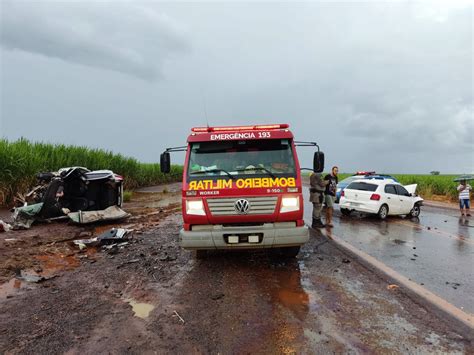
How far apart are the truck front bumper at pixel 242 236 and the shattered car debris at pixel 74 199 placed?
19.0 feet

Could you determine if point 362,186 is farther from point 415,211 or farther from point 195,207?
point 195,207

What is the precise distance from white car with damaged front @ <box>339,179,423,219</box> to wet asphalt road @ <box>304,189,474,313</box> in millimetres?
491

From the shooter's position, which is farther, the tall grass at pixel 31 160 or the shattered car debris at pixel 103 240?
the tall grass at pixel 31 160

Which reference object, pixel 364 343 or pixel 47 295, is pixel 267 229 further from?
pixel 47 295

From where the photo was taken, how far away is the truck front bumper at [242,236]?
17.3 feet

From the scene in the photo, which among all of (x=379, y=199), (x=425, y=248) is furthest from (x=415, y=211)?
(x=425, y=248)

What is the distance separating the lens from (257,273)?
17.9ft

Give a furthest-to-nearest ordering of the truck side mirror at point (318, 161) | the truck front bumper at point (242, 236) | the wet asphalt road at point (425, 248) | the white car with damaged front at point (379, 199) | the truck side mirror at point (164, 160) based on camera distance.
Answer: the white car with damaged front at point (379, 199)
the truck side mirror at point (164, 160)
the truck side mirror at point (318, 161)
the truck front bumper at point (242, 236)
the wet asphalt road at point (425, 248)

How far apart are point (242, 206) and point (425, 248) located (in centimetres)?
516

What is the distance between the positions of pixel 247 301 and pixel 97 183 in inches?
300

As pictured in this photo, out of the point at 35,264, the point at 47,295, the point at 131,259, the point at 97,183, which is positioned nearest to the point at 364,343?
the point at 47,295

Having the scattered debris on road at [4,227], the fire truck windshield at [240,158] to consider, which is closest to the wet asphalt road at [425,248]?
the fire truck windshield at [240,158]

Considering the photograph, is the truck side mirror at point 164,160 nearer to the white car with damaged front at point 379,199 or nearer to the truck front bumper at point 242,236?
the truck front bumper at point 242,236

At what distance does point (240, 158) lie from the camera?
579 cm
